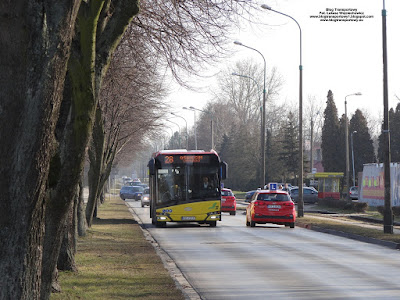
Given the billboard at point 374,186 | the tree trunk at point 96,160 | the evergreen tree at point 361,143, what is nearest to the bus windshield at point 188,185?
the tree trunk at point 96,160

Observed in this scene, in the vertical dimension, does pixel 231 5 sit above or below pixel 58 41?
above

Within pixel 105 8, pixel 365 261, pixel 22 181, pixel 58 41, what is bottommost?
pixel 365 261

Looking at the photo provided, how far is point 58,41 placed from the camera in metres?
6.24

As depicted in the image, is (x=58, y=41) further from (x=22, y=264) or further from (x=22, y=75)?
(x=22, y=264)

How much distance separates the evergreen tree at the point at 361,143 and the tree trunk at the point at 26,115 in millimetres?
100919

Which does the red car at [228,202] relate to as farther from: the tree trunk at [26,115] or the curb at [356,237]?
the tree trunk at [26,115]

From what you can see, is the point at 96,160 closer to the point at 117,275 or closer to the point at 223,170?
the point at 223,170

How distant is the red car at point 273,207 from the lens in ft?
103

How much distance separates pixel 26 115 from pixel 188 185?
25075 mm

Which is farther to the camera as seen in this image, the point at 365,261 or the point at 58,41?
the point at 365,261

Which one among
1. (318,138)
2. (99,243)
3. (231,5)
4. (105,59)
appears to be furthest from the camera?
(318,138)

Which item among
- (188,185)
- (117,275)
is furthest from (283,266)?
(188,185)

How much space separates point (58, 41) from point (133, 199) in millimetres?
82313

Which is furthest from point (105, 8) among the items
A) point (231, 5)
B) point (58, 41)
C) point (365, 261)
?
point (365, 261)
